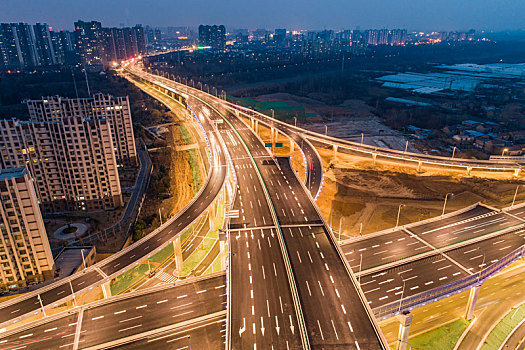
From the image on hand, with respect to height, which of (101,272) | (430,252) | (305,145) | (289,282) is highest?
(289,282)

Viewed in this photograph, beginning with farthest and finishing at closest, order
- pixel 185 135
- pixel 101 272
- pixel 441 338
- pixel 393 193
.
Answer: pixel 185 135 < pixel 393 193 < pixel 101 272 < pixel 441 338

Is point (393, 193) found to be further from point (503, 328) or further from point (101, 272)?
point (101, 272)

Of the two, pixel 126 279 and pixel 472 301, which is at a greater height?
pixel 472 301

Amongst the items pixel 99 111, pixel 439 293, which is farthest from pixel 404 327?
pixel 99 111

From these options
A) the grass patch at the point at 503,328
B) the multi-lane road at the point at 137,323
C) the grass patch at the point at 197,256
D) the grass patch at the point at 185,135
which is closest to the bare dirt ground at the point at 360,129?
the grass patch at the point at 185,135

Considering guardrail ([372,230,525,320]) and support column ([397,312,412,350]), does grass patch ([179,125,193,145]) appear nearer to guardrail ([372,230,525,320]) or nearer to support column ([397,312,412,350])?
guardrail ([372,230,525,320])

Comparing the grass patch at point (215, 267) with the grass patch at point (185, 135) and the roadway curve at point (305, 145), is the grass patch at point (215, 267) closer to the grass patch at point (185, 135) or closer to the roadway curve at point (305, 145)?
the roadway curve at point (305, 145)
